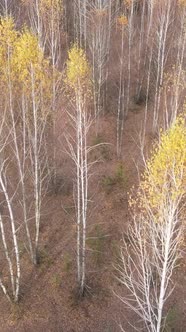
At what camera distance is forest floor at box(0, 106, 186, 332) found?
1494cm

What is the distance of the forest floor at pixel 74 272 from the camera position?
14.9 meters

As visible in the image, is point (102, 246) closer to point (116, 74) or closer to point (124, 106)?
point (124, 106)

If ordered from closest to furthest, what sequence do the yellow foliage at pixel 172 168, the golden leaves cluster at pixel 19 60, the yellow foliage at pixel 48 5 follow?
the yellow foliage at pixel 172 168 < the golden leaves cluster at pixel 19 60 < the yellow foliage at pixel 48 5

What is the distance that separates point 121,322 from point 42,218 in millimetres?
6990

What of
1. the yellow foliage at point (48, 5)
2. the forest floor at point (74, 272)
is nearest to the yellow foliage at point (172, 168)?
the forest floor at point (74, 272)

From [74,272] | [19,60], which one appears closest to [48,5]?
[19,60]

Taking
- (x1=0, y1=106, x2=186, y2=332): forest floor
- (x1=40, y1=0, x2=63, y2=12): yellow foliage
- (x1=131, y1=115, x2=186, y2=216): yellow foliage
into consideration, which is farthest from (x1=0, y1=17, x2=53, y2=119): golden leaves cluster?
(x1=40, y1=0, x2=63, y2=12): yellow foliage

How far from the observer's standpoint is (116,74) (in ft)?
97.5

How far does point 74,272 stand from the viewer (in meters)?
16.6

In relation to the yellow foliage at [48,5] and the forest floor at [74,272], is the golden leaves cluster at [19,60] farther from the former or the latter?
the yellow foliage at [48,5]

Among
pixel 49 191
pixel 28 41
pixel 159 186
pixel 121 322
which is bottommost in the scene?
pixel 121 322

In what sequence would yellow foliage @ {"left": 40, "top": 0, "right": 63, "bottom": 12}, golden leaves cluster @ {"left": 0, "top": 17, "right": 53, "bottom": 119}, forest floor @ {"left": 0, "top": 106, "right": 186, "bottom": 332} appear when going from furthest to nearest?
yellow foliage @ {"left": 40, "top": 0, "right": 63, "bottom": 12} < forest floor @ {"left": 0, "top": 106, "right": 186, "bottom": 332} < golden leaves cluster @ {"left": 0, "top": 17, "right": 53, "bottom": 119}

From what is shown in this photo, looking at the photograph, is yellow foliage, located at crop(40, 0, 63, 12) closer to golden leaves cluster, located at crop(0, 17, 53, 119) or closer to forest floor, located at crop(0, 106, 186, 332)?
golden leaves cluster, located at crop(0, 17, 53, 119)

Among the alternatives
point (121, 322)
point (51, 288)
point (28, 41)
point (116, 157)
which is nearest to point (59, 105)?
point (116, 157)
